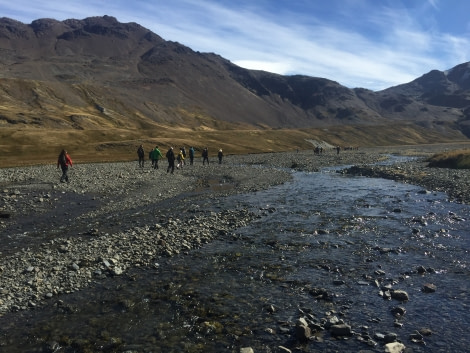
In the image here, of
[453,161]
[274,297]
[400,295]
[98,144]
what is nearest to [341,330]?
[274,297]

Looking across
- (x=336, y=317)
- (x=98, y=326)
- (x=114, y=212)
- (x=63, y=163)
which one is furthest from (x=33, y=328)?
(x=63, y=163)

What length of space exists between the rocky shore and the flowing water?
1.02 m

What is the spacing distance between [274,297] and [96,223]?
50.0 ft

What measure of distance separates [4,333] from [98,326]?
281 centimetres

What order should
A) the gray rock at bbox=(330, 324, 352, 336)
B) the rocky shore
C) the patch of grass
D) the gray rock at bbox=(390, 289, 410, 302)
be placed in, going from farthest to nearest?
the patch of grass < the rocky shore < the gray rock at bbox=(390, 289, 410, 302) < the gray rock at bbox=(330, 324, 352, 336)

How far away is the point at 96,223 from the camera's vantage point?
84.2 feet

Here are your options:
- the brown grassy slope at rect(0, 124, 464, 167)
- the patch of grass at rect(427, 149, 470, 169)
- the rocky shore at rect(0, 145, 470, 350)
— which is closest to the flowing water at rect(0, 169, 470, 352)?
the rocky shore at rect(0, 145, 470, 350)

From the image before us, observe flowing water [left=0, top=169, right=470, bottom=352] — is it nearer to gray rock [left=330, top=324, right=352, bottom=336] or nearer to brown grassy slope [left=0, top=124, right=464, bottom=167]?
gray rock [left=330, top=324, right=352, bottom=336]

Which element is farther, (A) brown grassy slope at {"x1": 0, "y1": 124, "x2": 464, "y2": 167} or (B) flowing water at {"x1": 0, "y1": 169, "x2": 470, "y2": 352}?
(A) brown grassy slope at {"x1": 0, "y1": 124, "x2": 464, "y2": 167}

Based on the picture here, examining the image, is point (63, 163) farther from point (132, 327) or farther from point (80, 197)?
point (132, 327)

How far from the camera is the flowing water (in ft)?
39.2

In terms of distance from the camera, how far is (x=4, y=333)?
12164mm

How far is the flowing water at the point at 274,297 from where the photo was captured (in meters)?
12.0

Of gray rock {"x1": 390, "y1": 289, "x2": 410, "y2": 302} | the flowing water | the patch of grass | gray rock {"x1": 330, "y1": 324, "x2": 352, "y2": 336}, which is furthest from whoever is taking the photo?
the patch of grass
